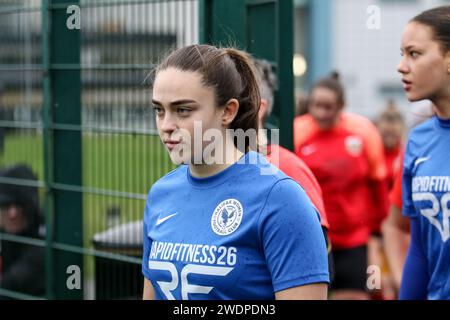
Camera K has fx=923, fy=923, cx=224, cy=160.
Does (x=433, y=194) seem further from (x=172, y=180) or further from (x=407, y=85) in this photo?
(x=172, y=180)

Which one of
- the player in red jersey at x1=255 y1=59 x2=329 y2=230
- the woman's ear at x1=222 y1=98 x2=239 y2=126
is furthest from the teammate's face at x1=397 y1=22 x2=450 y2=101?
the woman's ear at x1=222 y1=98 x2=239 y2=126

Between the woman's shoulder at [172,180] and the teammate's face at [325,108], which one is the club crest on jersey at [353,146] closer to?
the teammate's face at [325,108]

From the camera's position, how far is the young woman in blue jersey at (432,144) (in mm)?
3734

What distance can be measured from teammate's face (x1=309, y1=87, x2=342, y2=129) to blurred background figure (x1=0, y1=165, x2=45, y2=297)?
259 cm

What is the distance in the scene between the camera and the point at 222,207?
2.97 m

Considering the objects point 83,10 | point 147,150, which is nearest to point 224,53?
point 147,150

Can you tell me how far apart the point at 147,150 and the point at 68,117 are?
2.30ft

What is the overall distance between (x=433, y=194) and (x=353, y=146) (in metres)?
3.43

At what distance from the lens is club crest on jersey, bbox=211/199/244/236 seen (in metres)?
2.91

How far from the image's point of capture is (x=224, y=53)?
3.12 metres

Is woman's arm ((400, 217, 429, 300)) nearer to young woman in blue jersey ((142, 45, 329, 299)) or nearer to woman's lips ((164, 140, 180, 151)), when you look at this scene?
young woman in blue jersey ((142, 45, 329, 299))

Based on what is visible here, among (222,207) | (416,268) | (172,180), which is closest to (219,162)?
(222,207)

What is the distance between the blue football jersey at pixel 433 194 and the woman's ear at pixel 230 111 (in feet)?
3.66
